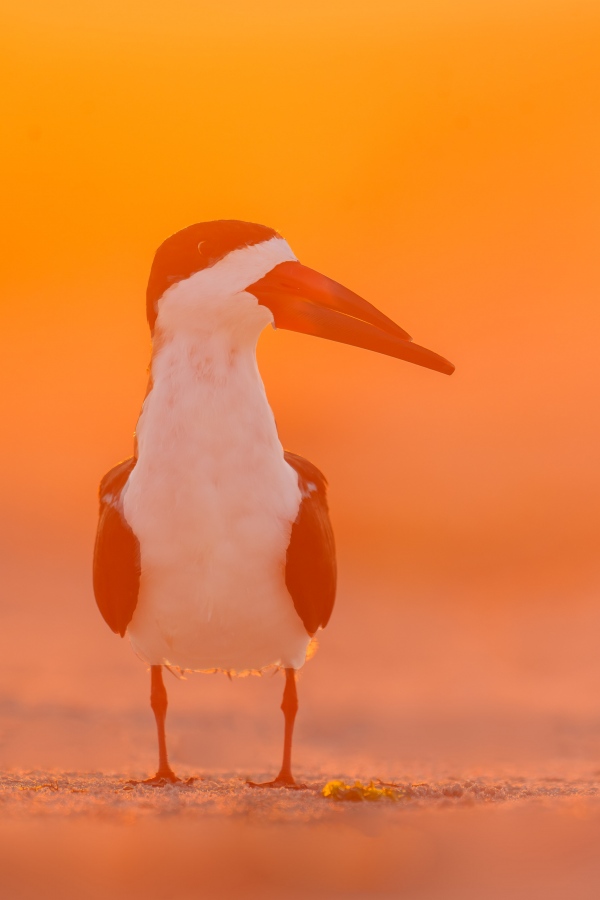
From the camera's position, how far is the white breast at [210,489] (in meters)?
8.31

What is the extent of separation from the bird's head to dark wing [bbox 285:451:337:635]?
1.04 meters

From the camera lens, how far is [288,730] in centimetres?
912

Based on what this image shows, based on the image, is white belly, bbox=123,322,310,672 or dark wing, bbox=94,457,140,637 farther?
dark wing, bbox=94,457,140,637

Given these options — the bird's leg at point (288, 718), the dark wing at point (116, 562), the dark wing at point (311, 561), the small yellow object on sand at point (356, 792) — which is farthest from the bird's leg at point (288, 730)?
the dark wing at point (116, 562)

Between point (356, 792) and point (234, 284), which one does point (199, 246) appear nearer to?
point (234, 284)

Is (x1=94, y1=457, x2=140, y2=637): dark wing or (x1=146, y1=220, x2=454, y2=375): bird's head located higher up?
(x1=146, y1=220, x2=454, y2=375): bird's head

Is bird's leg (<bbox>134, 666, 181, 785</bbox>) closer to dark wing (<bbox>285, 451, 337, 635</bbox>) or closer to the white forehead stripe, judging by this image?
dark wing (<bbox>285, 451, 337, 635</bbox>)

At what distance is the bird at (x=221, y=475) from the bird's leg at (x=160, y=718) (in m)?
0.03

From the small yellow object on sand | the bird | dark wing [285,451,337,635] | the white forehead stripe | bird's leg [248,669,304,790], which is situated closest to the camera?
the white forehead stripe

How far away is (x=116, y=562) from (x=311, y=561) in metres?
1.12

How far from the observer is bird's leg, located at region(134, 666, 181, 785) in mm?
9008

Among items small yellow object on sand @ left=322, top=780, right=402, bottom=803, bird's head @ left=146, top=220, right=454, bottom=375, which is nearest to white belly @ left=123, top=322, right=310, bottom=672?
bird's head @ left=146, top=220, right=454, bottom=375

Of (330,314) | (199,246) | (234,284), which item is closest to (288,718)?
(330,314)

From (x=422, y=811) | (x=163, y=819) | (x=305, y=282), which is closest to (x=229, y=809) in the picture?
(x=163, y=819)
